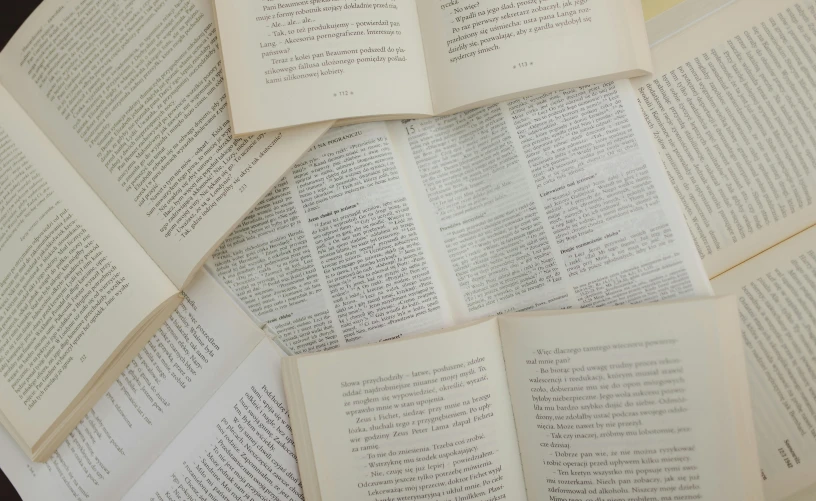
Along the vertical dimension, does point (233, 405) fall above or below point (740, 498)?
above

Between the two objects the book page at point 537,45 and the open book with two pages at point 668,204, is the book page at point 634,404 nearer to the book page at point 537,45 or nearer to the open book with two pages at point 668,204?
the open book with two pages at point 668,204

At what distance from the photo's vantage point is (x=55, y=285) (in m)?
0.66

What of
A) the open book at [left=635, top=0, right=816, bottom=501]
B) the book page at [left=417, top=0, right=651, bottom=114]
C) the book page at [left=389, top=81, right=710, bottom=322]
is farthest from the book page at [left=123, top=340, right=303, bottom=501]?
the open book at [left=635, top=0, right=816, bottom=501]

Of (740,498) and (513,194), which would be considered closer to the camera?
(740,498)

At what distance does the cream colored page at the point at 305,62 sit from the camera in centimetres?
63

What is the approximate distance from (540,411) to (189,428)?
411mm

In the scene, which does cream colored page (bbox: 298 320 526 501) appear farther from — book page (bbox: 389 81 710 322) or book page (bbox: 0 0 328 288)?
book page (bbox: 0 0 328 288)

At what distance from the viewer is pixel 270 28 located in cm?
63

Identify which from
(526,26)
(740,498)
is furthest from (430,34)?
(740,498)

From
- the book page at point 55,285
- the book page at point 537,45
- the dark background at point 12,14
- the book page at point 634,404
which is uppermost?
the dark background at point 12,14

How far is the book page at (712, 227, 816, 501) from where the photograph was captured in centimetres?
63

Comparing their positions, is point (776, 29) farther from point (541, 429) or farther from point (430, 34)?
point (541, 429)

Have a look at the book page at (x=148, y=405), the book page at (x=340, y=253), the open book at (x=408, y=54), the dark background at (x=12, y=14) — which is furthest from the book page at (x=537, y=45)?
the dark background at (x=12, y=14)

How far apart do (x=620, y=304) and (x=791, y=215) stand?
0.22 metres
